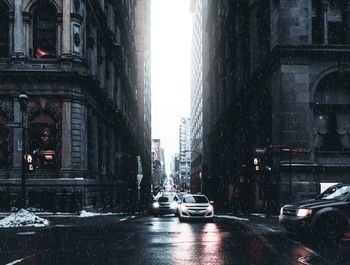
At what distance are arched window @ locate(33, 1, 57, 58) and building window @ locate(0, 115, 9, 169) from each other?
4996 mm

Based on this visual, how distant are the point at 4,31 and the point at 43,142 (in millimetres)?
7577

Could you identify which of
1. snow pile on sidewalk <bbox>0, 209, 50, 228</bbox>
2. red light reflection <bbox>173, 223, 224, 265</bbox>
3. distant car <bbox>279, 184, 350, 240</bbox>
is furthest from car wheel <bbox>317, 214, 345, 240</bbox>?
snow pile on sidewalk <bbox>0, 209, 50, 228</bbox>

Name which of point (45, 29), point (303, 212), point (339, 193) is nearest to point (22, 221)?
point (303, 212)

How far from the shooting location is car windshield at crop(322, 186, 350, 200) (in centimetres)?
1586

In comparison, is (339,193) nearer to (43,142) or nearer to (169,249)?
(169,249)

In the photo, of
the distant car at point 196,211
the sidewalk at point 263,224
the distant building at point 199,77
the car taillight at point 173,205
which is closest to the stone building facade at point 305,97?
the sidewalk at point 263,224

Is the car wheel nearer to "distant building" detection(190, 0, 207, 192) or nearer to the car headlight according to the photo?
the car headlight

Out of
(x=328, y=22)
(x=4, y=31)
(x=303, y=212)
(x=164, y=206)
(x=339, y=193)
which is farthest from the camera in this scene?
Answer: (x=164, y=206)

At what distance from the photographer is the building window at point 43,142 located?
33812 mm

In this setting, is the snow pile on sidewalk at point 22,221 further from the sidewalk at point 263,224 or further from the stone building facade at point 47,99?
the sidewalk at point 263,224

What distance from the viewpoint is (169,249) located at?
13406 millimetres

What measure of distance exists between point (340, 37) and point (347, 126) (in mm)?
5248

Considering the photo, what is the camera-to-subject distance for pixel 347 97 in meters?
31.1

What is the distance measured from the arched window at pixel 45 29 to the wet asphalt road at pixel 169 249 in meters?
18.6
